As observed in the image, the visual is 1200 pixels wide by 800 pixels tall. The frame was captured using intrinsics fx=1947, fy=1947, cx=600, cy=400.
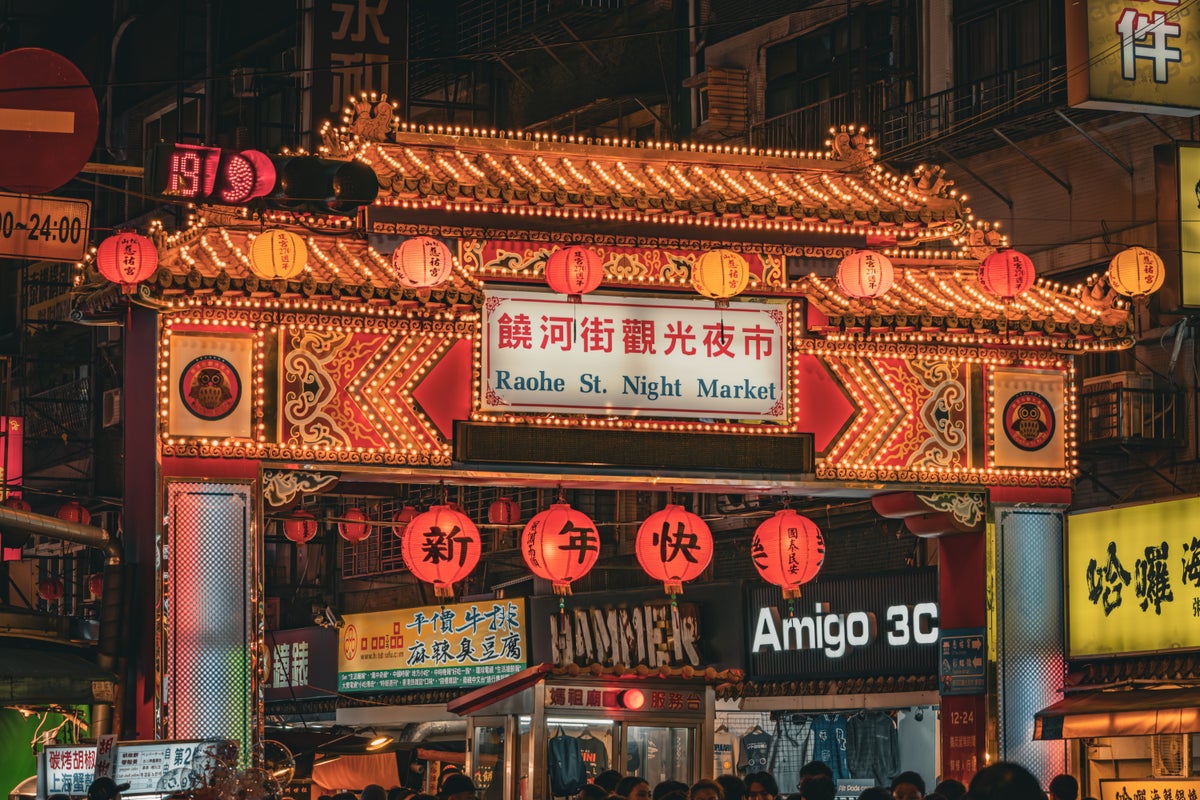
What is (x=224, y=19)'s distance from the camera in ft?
104

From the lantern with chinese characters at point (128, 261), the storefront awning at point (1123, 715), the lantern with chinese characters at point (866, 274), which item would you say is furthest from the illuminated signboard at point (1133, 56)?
the lantern with chinese characters at point (128, 261)

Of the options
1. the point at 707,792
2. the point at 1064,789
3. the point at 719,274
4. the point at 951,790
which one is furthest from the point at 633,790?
the point at 719,274

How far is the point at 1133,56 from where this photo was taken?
16031 millimetres

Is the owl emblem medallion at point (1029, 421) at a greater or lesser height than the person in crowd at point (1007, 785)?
greater

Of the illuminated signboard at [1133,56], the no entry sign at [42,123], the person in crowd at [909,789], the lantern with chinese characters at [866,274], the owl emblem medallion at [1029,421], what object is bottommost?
the person in crowd at [909,789]

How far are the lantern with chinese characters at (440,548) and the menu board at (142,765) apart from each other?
3.80 m

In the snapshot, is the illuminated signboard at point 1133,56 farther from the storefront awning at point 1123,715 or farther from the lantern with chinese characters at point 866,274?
the storefront awning at point 1123,715

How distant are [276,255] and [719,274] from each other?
3.42 meters

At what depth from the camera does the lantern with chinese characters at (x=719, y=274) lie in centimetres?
1520

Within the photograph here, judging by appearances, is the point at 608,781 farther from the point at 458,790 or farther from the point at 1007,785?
Result: the point at 1007,785

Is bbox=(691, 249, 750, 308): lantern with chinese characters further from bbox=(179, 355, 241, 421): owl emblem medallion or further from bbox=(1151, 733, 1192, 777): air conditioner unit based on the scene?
bbox=(1151, 733, 1192, 777): air conditioner unit

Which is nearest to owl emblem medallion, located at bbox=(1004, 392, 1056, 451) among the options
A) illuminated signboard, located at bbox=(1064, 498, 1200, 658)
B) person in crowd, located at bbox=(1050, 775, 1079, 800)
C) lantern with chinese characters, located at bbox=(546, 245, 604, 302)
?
illuminated signboard, located at bbox=(1064, 498, 1200, 658)

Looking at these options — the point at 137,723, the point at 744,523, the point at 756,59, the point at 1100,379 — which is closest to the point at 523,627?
the point at 744,523

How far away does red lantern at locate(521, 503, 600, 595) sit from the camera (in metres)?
15.9
